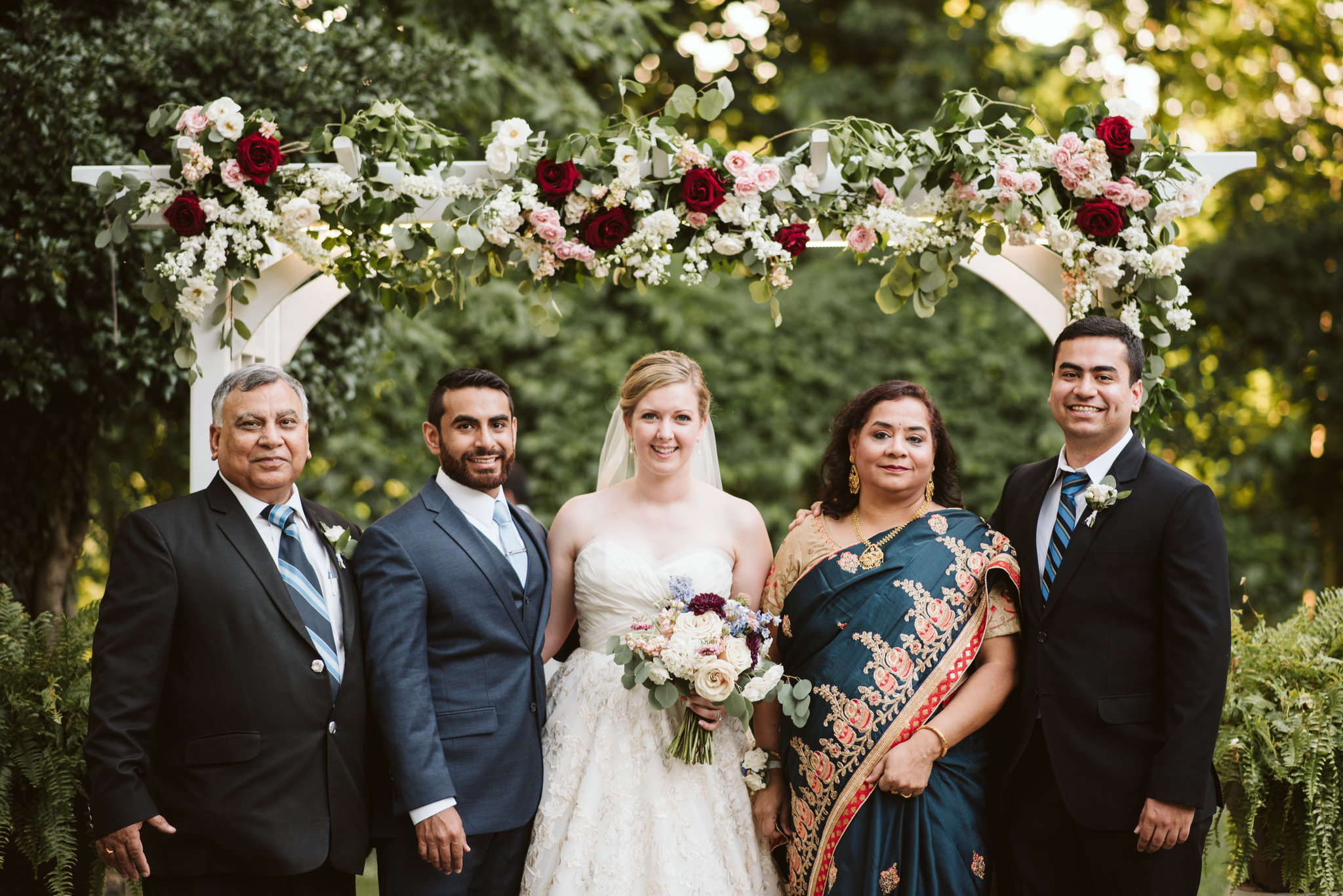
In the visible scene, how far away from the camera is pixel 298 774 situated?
111 inches

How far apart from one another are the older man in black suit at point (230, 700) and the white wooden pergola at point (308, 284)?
69 cm

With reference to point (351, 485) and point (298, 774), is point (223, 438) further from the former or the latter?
point (351, 485)

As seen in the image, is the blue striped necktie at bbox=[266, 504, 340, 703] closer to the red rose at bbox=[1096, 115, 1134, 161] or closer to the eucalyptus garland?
the eucalyptus garland

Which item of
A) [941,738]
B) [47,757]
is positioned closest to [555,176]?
[941,738]

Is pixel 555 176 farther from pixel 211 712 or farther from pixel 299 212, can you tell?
pixel 211 712

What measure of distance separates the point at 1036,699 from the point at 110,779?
250 centimetres

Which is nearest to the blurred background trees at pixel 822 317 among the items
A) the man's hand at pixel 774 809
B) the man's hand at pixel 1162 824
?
the man's hand at pixel 774 809

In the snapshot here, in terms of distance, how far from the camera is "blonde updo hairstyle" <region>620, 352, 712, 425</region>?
3389 mm

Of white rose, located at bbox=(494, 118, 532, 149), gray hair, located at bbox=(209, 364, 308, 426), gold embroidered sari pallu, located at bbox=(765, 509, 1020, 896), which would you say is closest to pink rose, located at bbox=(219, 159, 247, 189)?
gray hair, located at bbox=(209, 364, 308, 426)

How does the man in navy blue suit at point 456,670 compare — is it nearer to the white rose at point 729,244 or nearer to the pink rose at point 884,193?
the white rose at point 729,244

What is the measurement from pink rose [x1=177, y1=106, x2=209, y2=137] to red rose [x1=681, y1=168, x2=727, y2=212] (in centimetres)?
155

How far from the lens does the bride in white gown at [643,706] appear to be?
10.2 ft

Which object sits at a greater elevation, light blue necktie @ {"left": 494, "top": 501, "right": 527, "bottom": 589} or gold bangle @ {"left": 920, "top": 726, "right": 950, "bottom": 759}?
light blue necktie @ {"left": 494, "top": 501, "right": 527, "bottom": 589}

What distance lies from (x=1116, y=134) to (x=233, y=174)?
9.22 ft
